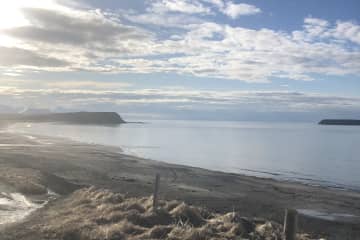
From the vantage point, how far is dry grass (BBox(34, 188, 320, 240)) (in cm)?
1276

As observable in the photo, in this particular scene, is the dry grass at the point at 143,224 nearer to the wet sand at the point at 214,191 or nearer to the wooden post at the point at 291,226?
the wet sand at the point at 214,191

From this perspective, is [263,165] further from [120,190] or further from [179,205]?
[179,205]

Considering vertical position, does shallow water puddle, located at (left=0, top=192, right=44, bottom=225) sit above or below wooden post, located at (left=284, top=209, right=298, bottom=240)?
below

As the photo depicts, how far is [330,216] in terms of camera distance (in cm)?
2348

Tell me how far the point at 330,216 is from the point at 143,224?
13.3m

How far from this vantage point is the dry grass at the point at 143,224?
1276cm

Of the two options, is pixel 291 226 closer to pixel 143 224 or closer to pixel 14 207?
pixel 143 224

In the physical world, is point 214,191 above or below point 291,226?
below

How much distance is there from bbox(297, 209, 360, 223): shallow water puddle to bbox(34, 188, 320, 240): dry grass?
9.20 m

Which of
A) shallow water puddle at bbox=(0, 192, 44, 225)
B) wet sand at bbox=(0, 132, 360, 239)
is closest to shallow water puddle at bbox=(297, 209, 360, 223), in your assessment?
wet sand at bbox=(0, 132, 360, 239)

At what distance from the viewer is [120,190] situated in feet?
89.4

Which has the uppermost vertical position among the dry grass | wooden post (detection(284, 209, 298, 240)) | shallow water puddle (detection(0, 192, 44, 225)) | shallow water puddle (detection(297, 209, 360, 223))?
wooden post (detection(284, 209, 298, 240))

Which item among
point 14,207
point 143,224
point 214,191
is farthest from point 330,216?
point 14,207

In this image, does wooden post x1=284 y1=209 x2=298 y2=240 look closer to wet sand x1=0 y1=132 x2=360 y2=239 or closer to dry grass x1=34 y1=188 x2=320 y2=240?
dry grass x1=34 y1=188 x2=320 y2=240
